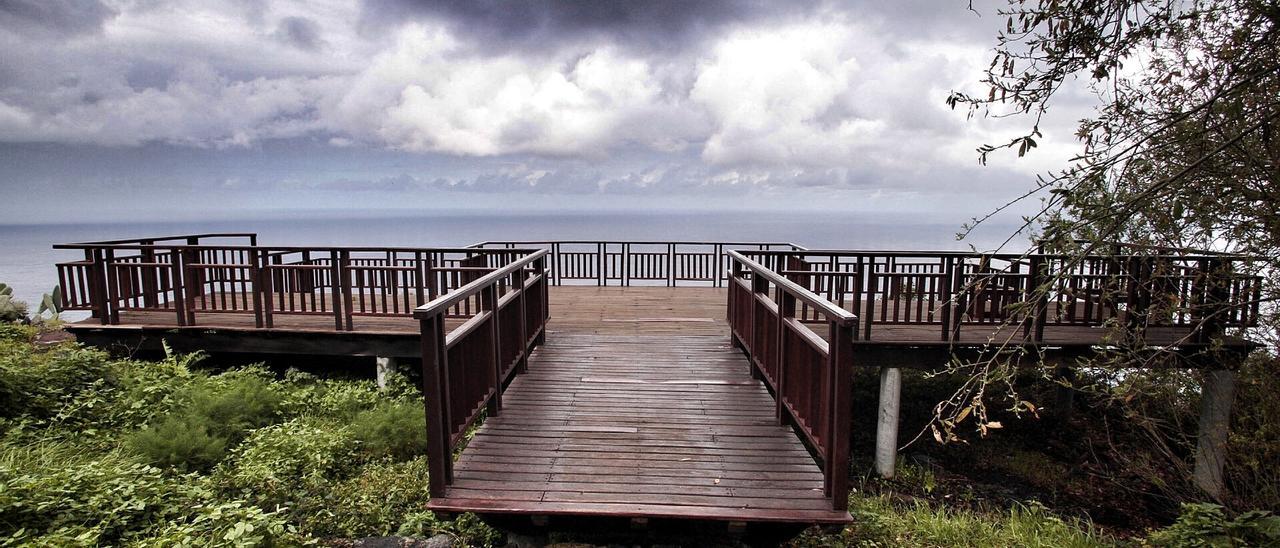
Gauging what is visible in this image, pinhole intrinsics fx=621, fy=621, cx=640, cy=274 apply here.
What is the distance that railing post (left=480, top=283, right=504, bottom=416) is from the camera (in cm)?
458

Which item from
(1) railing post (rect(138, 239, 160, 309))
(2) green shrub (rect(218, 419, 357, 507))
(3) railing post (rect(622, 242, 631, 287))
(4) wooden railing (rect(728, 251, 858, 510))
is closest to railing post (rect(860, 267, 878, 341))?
(4) wooden railing (rect(728, 251, 858, 510))

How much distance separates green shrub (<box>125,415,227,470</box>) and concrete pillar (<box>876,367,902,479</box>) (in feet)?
23.5

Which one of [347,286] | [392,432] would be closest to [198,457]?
[392,432]

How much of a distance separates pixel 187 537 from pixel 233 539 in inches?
9.3

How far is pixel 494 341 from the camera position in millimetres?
4691

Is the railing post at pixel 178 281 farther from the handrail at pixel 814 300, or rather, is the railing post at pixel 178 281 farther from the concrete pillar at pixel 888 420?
the concrete pillar at pixel 888 420

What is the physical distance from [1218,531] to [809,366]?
4.18m

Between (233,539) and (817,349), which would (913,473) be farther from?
(233,539)

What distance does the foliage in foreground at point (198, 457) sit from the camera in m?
3.66

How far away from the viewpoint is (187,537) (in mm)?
3479

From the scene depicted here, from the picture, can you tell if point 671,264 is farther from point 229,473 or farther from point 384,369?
point 229,473

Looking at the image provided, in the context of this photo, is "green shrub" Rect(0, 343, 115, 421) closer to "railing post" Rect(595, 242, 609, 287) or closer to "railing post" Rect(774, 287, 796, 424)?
"railing post" Rect(774, 287, 796, 424)

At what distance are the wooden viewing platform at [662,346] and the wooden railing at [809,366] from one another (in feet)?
0.06

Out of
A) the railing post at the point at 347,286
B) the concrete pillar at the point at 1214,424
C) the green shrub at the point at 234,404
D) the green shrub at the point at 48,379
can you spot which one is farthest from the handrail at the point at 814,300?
the green shrub at the point at 48,379
